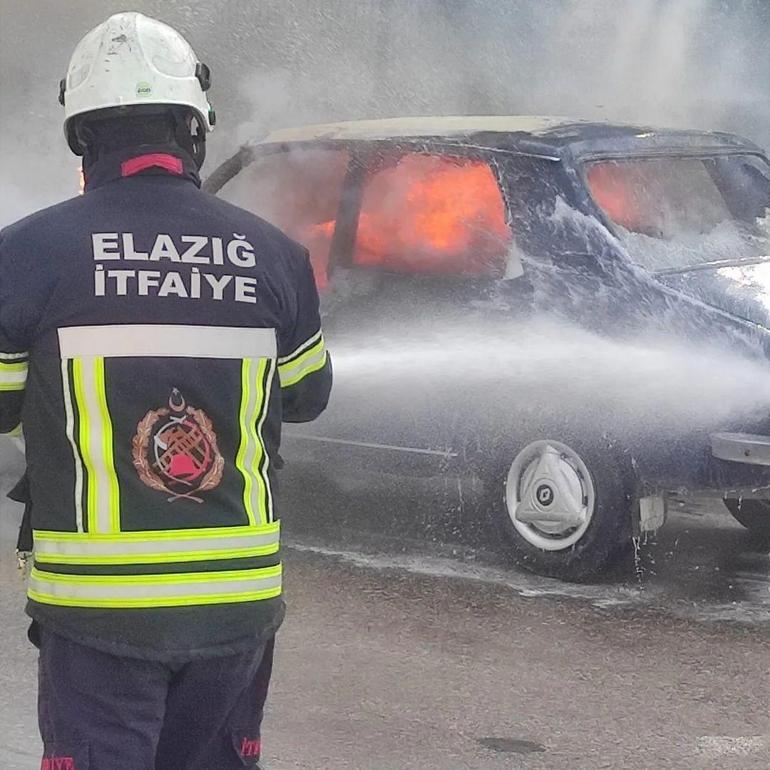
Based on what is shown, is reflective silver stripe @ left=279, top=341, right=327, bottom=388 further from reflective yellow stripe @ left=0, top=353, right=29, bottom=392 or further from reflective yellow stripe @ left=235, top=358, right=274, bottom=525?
reflective yellow stripe @ left=0, top=353, right=29, bottom=392

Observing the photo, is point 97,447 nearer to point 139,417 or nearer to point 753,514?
point 139,417

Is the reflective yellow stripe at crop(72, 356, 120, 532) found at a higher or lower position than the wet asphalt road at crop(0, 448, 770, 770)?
higher

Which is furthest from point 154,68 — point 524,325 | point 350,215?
point 350,215

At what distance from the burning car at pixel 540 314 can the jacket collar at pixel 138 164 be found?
11.7ft

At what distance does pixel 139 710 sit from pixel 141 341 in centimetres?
58

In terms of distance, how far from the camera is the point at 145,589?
2607 mm

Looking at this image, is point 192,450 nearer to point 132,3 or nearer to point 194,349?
point 194,349

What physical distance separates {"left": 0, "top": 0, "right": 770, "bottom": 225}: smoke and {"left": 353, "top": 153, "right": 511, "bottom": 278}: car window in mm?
5223

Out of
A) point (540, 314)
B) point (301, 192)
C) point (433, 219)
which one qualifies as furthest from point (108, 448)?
point (301, 192)

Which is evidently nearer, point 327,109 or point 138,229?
point 138,229

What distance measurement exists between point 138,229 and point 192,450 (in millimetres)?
370

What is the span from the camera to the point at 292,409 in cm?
302

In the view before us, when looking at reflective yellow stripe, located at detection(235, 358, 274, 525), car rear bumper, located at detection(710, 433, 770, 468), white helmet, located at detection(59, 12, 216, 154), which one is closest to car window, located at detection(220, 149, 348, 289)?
car rear bumper, located at detection(710, 433, 770, 468)

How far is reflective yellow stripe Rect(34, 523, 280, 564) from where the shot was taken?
2607 millimetres
